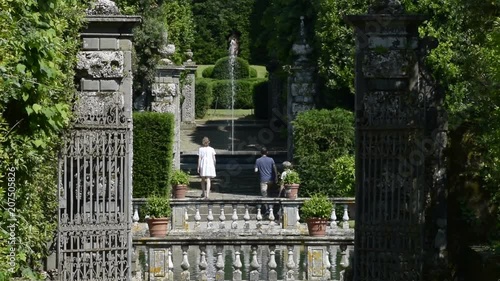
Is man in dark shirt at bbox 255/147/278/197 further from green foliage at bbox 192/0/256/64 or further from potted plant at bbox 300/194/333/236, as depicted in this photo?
green foliage at bbox 192/0/256/64

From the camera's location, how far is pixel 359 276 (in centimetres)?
1244

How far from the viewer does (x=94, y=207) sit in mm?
12438

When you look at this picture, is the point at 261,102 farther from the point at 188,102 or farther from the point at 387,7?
the point at 387,7

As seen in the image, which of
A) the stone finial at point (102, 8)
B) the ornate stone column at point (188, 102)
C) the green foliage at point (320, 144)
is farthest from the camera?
the ornate stone column at point (188, 102)

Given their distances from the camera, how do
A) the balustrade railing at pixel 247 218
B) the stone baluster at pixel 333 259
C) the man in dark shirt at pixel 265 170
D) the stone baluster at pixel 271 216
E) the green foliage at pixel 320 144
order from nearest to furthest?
the stone baluster at pixel 333 259
the balustrade railing at pixel 247 218
the stone baluster at pixel 271 216
the man in dark shirt at pixel 265 170
the green foliage at pixel 320 144

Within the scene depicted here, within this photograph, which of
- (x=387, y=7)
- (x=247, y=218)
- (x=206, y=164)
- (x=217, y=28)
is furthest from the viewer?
(x=217, y=28)

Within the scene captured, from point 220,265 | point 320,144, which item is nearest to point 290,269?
point 220,265

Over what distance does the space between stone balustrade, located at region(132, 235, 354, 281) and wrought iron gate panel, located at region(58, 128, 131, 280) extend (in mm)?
2014

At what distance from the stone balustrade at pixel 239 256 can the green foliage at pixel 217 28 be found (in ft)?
137

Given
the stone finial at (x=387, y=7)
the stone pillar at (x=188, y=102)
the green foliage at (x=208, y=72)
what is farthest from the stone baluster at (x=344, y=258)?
the green foliage at (x=208, y=72)

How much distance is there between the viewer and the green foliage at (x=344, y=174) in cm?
2266

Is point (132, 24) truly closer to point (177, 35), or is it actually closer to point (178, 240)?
point (178, 240)

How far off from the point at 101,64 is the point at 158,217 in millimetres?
6421

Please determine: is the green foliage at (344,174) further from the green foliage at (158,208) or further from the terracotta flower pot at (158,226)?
the terracotta flower pot at (158,226)
